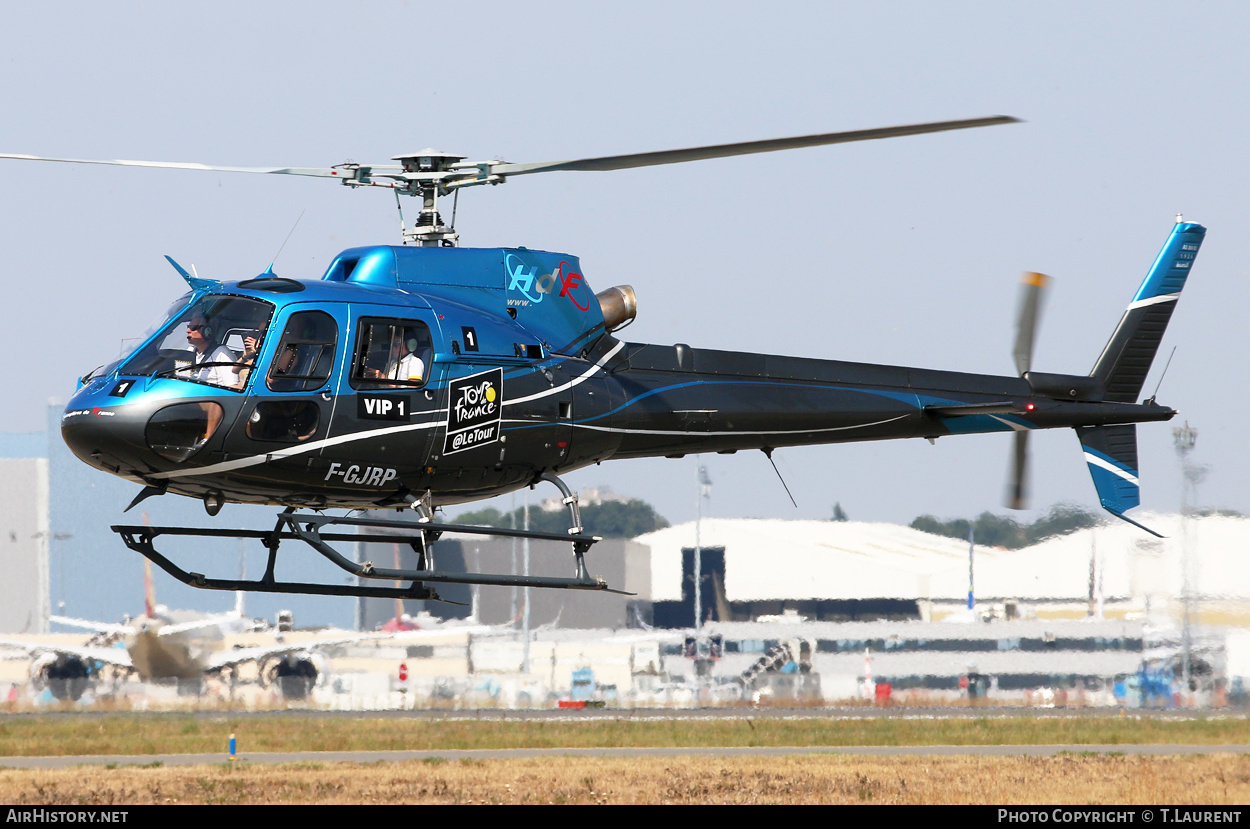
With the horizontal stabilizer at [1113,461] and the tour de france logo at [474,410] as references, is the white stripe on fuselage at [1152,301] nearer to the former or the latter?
the horizontal stabilizer at [1113,461]

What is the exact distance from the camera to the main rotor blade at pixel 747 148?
9.54 meters

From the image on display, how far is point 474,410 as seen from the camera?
10562 mm

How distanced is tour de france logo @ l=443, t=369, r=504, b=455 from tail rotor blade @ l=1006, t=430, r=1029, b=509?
19.1 feet

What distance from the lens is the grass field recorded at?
17453 mm

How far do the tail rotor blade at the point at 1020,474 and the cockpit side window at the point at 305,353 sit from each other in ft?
23.8

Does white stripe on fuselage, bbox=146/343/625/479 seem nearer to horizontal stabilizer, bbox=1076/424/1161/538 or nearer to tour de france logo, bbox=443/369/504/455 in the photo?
tour de france logo, bbox=443/369/504/455

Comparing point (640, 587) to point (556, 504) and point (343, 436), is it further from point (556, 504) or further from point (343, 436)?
point (343, 436)

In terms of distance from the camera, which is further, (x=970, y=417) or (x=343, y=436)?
(x=970, y=417)

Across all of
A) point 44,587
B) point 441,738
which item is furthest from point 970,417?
point 44,587

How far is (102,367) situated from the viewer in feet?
32.1

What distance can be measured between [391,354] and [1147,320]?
28.7ft

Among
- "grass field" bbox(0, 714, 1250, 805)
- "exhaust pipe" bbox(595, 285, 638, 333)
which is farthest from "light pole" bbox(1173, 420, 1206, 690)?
"exhaust pipe" bbox(595, 285, 638, 333)
